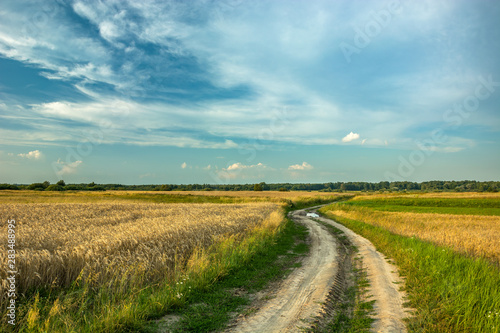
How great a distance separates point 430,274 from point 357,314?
384 cm

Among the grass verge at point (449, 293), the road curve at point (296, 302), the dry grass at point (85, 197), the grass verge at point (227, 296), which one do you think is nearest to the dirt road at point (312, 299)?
the road curve at point (296, 302)

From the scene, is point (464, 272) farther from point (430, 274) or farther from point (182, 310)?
point (182, 310)

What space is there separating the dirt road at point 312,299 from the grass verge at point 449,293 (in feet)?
1.64

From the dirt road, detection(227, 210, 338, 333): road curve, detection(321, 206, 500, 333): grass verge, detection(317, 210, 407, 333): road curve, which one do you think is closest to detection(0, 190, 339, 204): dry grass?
detection(227, 210, 338, 333): road curve

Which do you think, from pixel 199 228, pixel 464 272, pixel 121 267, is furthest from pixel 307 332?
pixel 199 228

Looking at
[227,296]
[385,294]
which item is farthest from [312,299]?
[227,296]

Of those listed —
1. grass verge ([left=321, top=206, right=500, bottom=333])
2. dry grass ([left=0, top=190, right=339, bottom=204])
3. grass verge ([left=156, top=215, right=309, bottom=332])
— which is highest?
grass verge ([left=321, top=206, right=500, bottom=333])

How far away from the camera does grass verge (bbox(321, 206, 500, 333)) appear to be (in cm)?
579

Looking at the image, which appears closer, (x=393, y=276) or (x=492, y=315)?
(x=492, y=315)

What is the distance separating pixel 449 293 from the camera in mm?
7250

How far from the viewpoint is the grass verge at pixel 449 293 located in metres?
5.79

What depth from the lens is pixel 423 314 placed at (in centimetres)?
646

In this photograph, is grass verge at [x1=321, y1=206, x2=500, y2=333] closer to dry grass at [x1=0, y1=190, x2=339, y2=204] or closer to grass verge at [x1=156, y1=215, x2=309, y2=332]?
grass verge at [x1=156, y1=215, x2=309, y2=332]

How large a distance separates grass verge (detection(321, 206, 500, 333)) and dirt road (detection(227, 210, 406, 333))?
499 mm
